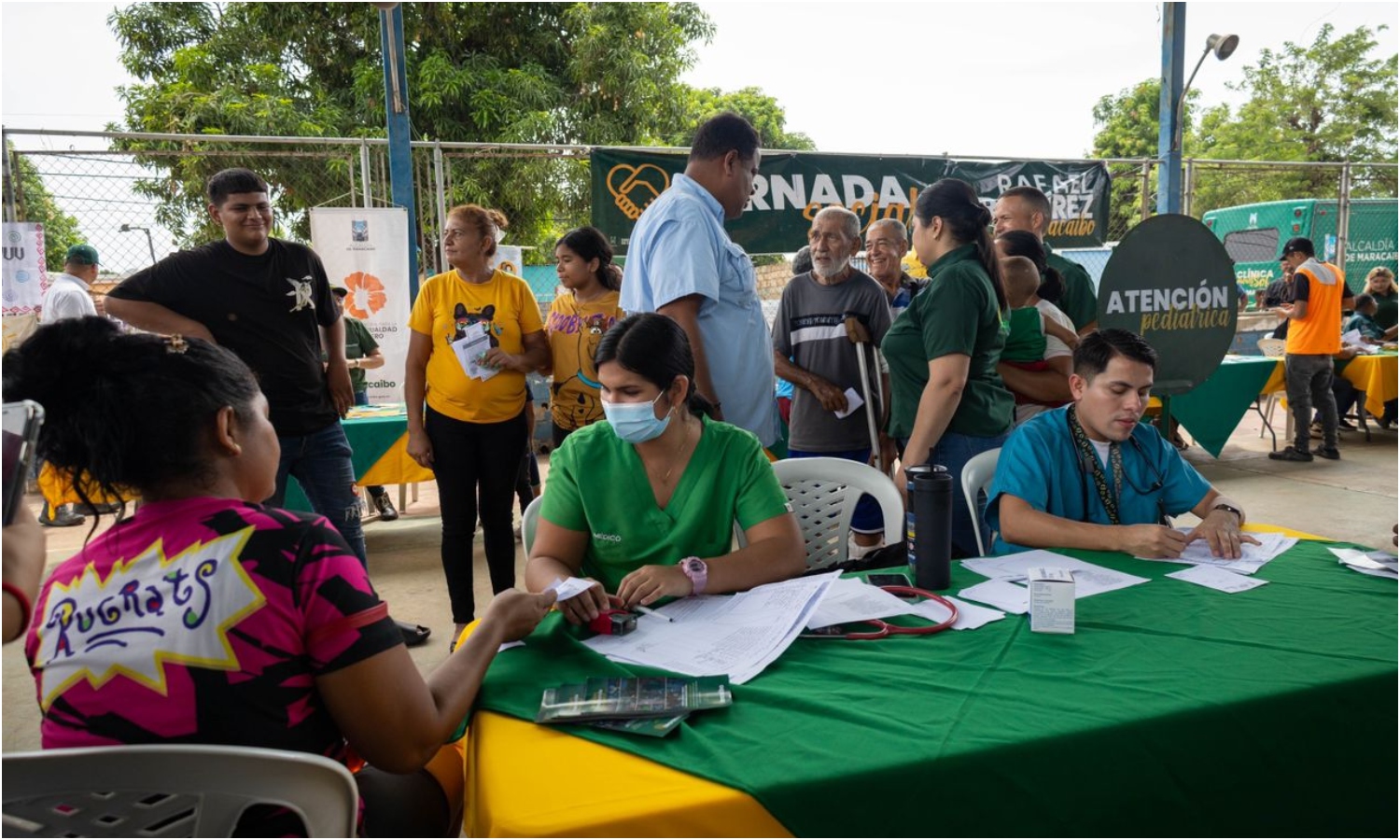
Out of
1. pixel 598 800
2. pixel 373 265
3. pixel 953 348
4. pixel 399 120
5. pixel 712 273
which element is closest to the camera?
pixel 598 800

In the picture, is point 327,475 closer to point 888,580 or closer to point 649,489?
point 649,489

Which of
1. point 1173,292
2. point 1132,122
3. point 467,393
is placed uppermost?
point 1132,122

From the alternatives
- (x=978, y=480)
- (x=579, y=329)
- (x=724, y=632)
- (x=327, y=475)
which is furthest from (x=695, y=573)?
(x=579, y=329)

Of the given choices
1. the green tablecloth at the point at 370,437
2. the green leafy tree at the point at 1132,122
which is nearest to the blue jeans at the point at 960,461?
the green tablecloth at the point at 370,437

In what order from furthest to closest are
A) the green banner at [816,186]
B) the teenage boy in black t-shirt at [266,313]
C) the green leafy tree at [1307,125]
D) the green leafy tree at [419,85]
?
the green leafy tree at [1307,125], the green leafy tree at [419,85], the green banner at [816,186], the teenage boy in black t-shirt at [266,313]

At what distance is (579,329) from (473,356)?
1.69 feet

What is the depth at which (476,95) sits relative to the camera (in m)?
12.2

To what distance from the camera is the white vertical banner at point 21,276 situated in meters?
5.59

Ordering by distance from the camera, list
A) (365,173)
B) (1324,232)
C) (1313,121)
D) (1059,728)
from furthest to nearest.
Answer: (1313,121)
(1324,232)
(365,173)
(1059,728)

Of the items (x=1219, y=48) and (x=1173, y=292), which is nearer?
(x=1173, y=292)

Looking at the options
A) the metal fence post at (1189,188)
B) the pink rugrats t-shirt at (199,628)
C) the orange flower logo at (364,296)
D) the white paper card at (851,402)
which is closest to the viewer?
the pink rugrats t-shirt at (199,628)

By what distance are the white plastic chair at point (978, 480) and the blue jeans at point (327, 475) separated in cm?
210

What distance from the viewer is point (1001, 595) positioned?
1.80 meters

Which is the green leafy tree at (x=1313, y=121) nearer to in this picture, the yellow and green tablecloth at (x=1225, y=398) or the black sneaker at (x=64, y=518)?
the yellow and green tablecloth at (x=1225, y=398)
